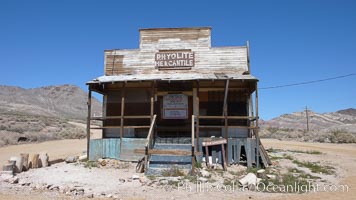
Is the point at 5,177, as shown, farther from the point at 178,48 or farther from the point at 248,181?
the point at 178,48

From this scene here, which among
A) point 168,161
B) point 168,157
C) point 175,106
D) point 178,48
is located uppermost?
point 178,48

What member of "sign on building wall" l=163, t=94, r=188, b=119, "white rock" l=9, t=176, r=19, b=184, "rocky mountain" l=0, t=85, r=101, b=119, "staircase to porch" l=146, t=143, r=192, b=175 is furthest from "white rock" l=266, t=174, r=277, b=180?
"rocky mountain" l=0, t=85, r=101, b=119

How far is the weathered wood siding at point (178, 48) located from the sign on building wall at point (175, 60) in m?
0.23

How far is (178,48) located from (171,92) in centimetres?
238

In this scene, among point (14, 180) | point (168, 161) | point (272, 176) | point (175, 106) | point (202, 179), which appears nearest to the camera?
point (14, 180)

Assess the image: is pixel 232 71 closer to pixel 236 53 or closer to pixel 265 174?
pixel 236 53

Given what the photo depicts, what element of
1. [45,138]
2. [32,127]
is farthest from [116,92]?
[32,127]

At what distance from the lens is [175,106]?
16.1m

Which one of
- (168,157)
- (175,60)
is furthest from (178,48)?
(168,157)

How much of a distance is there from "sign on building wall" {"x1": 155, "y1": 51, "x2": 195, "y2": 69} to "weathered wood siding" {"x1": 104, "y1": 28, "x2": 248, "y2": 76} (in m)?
0.23

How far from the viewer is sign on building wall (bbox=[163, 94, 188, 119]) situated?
1599 centimetres

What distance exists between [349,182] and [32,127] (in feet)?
115

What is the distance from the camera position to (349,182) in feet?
37.1

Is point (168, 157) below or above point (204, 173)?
above
